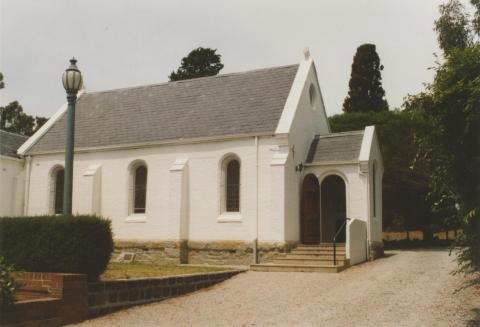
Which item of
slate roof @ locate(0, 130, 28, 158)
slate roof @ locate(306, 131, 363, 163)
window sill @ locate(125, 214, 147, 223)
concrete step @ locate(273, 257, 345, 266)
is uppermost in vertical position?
slate roof @ locate(0, 130, 28, 158)

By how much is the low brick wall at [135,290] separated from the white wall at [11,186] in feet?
52.0

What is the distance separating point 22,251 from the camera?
11.7m

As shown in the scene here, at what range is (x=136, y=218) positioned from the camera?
80.5 feet

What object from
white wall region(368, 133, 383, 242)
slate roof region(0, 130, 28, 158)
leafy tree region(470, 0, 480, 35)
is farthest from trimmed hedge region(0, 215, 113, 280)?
leafy tree region(470, 0, 480, 35)

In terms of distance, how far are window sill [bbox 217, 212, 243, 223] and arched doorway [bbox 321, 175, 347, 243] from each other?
5106 mm

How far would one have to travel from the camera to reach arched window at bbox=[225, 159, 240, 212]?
75.2ft

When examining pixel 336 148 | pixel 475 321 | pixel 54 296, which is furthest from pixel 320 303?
pixel 336 148

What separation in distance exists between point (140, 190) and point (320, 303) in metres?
14.6

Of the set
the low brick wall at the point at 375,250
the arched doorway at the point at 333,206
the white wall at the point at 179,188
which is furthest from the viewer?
the arched doorway at the point at 333,206

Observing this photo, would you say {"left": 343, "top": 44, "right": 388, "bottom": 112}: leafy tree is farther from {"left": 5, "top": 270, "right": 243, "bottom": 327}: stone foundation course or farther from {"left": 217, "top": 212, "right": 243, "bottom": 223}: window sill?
{"left": 5, "top": 270, "right": 243, "bottom": 327}: stone foundation course

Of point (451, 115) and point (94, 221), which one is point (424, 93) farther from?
point (94, 221)

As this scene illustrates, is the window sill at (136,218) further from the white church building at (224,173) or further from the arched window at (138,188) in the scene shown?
the arched window at (138,188)

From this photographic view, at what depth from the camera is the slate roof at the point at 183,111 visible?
2355cm

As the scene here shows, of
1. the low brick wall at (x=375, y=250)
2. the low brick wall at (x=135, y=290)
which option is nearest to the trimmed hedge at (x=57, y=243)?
the low brick wall at (x=135, y=290)
